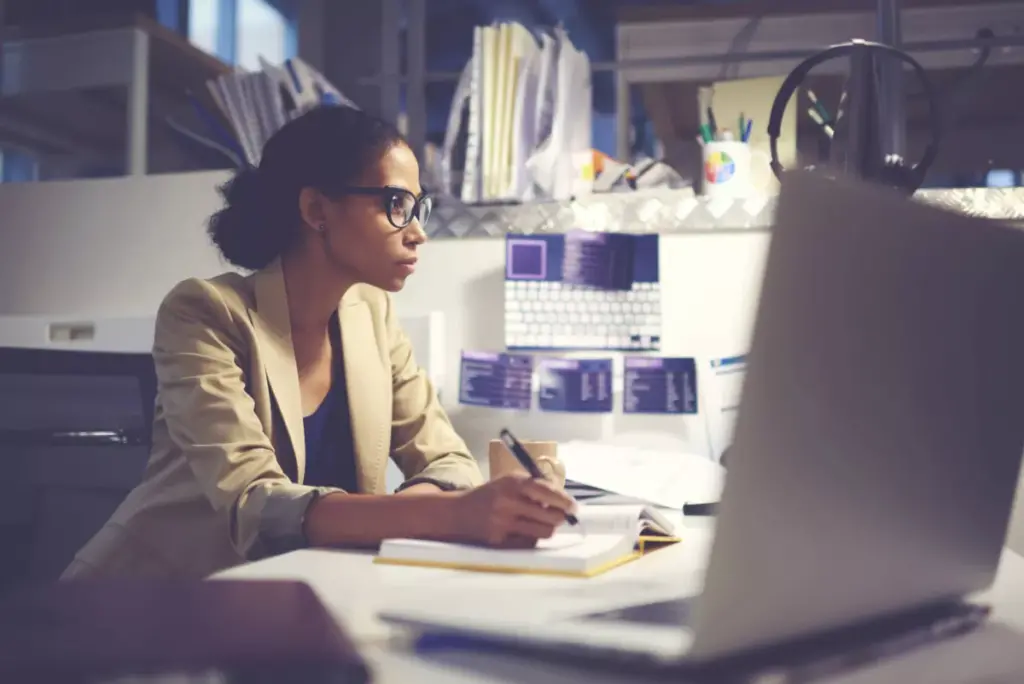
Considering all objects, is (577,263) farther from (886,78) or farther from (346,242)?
(886,78)

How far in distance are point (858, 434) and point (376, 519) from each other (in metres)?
0.59

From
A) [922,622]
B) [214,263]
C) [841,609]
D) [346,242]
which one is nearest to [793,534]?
[841,609]

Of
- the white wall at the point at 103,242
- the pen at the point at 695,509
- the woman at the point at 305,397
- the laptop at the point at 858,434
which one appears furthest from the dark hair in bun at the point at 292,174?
the laptop at the point at 858,434

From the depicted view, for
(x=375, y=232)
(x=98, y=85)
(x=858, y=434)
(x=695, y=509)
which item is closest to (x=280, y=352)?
(x=375, y=232)

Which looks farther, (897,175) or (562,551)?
(897,175)

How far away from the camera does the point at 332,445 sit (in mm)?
1456

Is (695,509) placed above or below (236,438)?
below

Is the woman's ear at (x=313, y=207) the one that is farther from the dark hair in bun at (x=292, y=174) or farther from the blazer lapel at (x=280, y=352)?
the blazer lapel at (x=280, y=352)

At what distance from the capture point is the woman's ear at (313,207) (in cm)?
149

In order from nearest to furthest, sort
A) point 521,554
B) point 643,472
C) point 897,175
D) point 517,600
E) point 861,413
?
point 861,413 < point 517,600 < point 521,554 < point 897,175 < point 643,472

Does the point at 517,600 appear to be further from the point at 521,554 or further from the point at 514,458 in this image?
the point at 514,458

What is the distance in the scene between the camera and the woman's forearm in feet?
3.03

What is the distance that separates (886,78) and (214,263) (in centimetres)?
132

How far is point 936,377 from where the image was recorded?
1.66 ft
